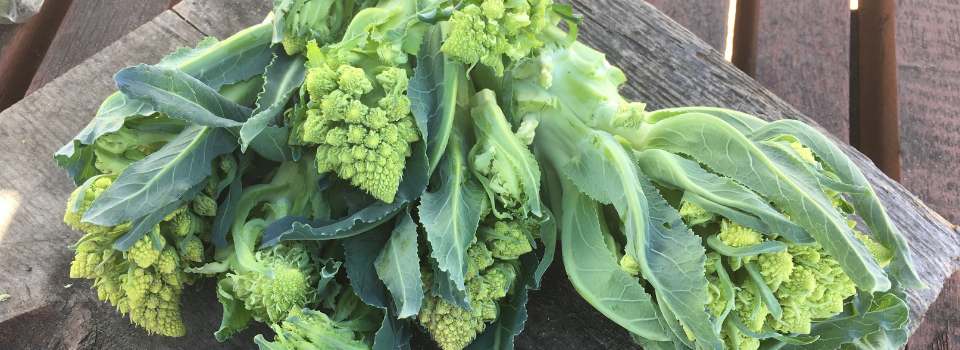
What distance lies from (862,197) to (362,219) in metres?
0.89

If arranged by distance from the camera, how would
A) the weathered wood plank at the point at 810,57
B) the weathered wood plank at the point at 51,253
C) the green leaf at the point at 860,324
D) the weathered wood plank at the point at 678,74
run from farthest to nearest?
the weathered wood plank at the point at 810,57 → the weathered wood plank at the point at 678,74 → the weathered wood plank at the point at 51,253 → the green leaf at the point at 860,324

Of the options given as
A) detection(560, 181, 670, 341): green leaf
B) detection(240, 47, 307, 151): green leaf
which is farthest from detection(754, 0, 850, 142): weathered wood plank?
detection(240, 47, 307, 151): green leaf

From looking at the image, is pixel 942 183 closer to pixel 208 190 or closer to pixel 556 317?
pixel 556 317

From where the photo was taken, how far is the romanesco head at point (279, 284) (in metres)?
0.96

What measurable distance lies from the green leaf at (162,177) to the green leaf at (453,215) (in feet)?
1.34

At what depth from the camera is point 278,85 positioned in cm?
110

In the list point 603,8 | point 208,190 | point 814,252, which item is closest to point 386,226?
point 208,190

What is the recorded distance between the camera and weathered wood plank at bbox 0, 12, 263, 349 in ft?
3.92

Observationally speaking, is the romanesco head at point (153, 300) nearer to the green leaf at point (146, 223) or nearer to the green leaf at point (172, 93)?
the green leaf at point (146, 223)

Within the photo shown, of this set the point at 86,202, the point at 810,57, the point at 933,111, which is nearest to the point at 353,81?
the point at 86,202

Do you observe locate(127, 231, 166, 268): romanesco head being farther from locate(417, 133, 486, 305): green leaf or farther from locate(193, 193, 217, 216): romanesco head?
locate(417, 133, 486, 305): green leaf

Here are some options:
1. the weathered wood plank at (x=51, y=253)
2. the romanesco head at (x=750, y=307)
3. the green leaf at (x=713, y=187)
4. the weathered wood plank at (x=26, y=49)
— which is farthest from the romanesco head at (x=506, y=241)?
the weathered wood plank at (x=26, y=49)

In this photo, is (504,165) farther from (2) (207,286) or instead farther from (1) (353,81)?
(2) (207,286)

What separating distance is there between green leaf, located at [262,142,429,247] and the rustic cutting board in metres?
0.34
